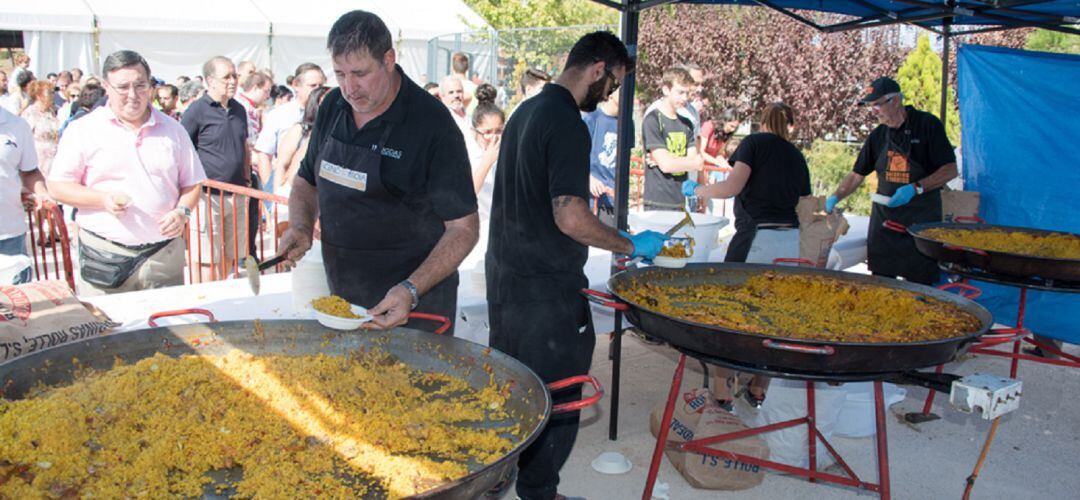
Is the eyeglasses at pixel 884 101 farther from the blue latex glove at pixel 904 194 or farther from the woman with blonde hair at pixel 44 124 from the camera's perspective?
the woman with blonde hair at pixel 44 124

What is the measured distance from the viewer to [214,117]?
6.14m

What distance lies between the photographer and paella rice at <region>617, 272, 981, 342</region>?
8.53 ft

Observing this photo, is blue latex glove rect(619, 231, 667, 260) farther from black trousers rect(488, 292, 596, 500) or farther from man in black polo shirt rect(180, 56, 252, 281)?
man in black polo shirt rect(180, 56, 252, 281)

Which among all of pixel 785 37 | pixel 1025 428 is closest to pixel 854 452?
pixel 1025 428

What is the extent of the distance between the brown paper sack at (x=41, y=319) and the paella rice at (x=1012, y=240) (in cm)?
391

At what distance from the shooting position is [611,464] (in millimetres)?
3791

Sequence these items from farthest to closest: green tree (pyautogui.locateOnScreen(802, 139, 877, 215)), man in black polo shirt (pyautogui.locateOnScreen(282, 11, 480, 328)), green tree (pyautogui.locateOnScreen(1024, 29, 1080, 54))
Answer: green tree (pyautogui.locateOnScreen(1024, 29, 1080, 54)) → green tree (pyautogui.locateOnScreen(802, 139, 877, 215)) → man in black polo shirt (pyautogui.locateOnScreen(282, 11, 480, 328))

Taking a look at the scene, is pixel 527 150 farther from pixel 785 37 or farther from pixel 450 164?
pixel 785 37

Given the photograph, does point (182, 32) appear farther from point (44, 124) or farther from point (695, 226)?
point (695, 226)

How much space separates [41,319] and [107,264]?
1502mm

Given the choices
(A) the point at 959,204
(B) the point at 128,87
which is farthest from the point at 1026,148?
(B) the point at 128,87

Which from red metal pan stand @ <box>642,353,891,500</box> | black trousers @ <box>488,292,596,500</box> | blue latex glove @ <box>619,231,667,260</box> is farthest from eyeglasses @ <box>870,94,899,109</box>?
black trousers @ <box>488,292,596,500</box>

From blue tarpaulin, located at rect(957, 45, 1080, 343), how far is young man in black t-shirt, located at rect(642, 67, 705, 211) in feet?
8.28

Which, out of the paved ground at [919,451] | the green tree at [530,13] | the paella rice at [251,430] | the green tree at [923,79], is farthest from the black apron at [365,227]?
the green tree at [530,13]
